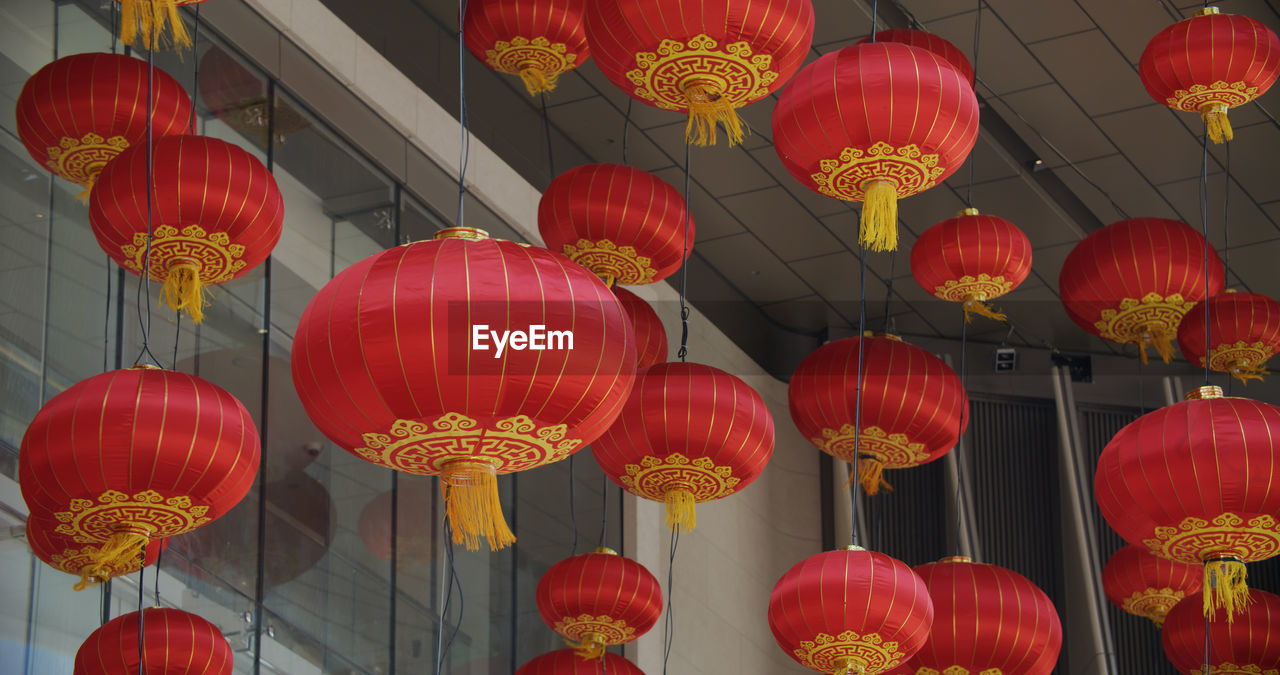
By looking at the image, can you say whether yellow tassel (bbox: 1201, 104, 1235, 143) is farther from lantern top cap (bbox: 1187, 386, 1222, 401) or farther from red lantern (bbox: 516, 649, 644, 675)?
red lantern (bbox: 516, 649, 644, 675)

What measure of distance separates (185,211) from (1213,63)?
3.79 m

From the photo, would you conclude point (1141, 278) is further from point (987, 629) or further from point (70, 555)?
point (70, 555)

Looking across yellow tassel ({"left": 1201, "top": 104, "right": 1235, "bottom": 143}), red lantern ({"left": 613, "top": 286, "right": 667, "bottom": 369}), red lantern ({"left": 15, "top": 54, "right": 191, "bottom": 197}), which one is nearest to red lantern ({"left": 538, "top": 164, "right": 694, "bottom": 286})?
red lantern ({"left": 613, "top": 286, "right": 667, "bottom": 369})

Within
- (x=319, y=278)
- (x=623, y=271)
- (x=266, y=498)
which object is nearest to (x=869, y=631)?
(x=623, y=271)

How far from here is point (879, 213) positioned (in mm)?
4832

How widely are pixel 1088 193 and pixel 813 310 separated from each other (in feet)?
8.40

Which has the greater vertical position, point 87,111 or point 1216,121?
point 1216,121

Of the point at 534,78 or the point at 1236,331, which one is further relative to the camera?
the point at 1236,331

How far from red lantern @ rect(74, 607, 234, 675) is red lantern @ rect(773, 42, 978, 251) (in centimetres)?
249

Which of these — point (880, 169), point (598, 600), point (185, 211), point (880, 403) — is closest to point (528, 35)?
point (185, 211)

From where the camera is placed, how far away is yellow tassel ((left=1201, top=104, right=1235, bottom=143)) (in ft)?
20.8

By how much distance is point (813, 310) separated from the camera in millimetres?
12672

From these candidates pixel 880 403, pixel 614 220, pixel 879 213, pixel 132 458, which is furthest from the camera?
pixel 880 403

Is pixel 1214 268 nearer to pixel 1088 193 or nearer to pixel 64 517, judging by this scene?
pixel 1088 193
